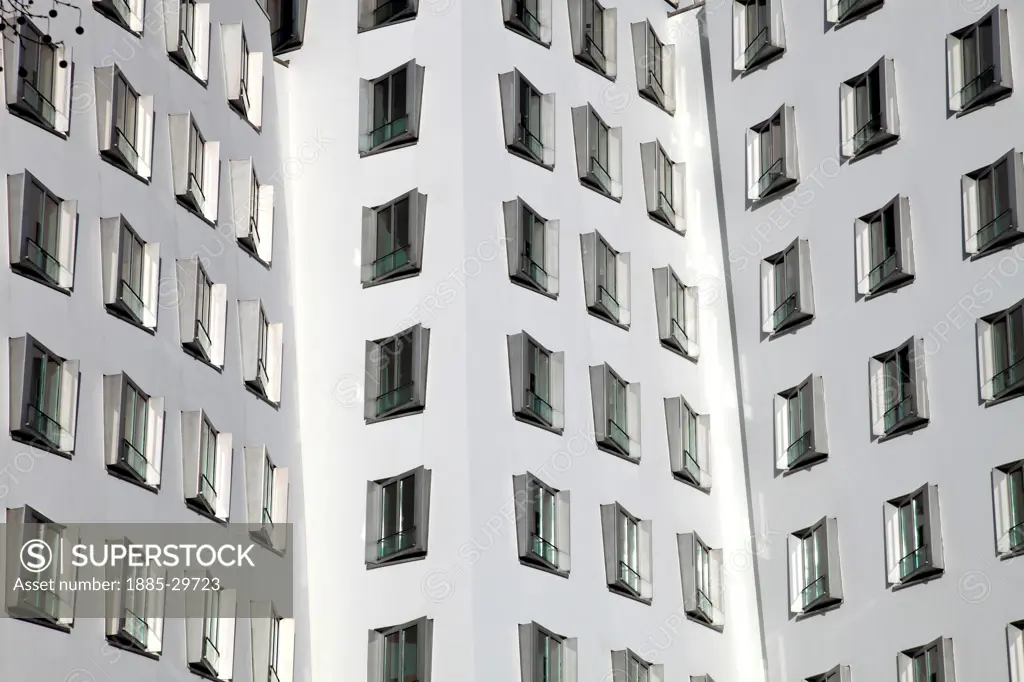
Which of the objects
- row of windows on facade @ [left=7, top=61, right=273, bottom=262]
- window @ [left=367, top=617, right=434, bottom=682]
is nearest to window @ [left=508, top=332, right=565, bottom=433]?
window @ [left=367, top=617, right=434, bottom=682]

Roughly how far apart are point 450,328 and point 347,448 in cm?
300

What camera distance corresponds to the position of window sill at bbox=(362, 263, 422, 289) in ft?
103

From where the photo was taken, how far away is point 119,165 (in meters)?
27.2

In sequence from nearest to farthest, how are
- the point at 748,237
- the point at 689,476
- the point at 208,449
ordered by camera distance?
1. the point at 208,449
2. the point at 689,476
3. the point at 748,237

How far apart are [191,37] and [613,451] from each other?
1131cm

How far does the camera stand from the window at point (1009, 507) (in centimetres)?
2892

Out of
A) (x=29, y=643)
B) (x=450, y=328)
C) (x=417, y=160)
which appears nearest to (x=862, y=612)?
(x=450, y=328)

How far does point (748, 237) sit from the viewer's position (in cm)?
3516

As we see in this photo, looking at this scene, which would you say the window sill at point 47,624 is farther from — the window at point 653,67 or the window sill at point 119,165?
the window at point 653,67

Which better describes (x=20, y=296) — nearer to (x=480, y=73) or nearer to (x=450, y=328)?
(x=450, y=328)

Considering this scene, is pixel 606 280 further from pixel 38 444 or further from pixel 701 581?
pixel 38 444

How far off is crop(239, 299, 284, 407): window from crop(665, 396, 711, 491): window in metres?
8.07

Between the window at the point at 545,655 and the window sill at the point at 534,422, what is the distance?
3.89 m

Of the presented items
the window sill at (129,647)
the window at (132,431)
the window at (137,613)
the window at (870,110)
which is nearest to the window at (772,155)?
the window at (870,110)
